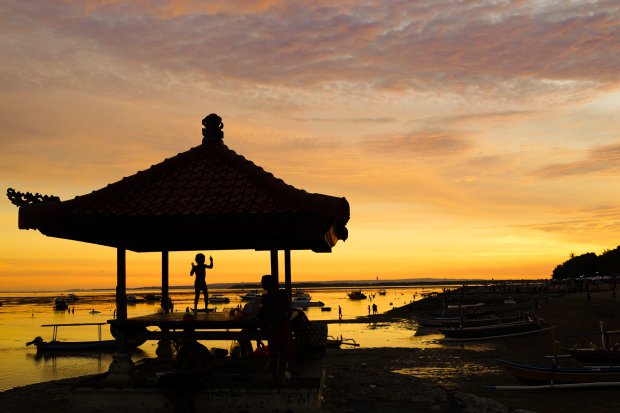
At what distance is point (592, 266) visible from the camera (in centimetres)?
10631

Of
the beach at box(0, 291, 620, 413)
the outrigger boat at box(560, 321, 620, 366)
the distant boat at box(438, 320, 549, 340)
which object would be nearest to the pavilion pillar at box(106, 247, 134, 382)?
the beach at box(0, 291, 620, 413)

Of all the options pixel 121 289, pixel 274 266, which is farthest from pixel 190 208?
pixel 121 289

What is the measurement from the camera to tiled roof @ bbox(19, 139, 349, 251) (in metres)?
10.6

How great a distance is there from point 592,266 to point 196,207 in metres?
111

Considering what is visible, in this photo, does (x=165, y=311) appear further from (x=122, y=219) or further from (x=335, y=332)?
(x=335, y=332)

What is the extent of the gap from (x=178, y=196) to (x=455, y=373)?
21.7 m

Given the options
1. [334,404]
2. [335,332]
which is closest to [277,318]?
[334,404]

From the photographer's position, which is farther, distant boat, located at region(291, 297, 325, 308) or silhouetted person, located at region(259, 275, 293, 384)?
distant boat, located at region(291, 297, 325, 308)

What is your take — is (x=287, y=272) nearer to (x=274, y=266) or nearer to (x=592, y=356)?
(x=274, y=266)

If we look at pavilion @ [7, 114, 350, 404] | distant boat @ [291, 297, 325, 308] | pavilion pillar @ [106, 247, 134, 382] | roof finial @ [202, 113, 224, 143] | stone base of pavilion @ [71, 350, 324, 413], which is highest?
roof finial @ [202, 113, 224, 143]

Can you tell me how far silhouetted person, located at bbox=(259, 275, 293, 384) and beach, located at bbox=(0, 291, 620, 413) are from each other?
1.88m

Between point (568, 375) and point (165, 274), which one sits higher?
point (165, 274)

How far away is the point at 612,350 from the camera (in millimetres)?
23594

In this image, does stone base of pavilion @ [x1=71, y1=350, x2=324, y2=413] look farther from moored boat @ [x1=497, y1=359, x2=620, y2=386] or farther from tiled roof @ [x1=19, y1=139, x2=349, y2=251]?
moored boat @ [x1=497, y1=359, x2=620, y2=386]
